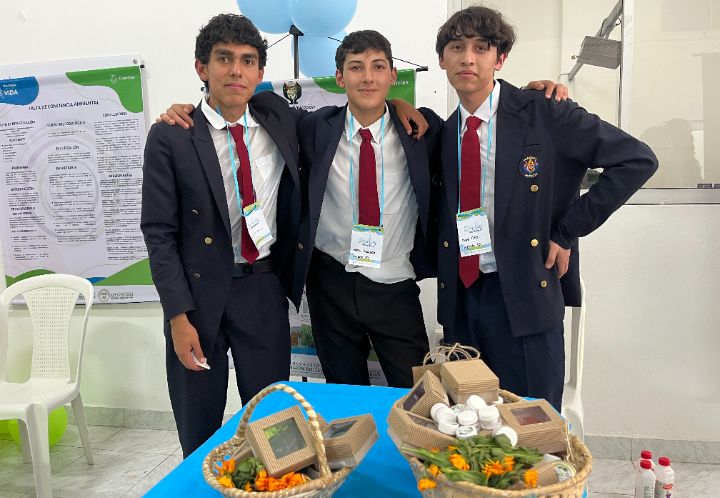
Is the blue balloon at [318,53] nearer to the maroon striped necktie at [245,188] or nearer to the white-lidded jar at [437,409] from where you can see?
the maroon striped necktie at [245,188]

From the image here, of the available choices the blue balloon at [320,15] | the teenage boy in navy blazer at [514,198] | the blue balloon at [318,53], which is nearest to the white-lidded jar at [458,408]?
the teenage boy in navy blazer at [514,198]

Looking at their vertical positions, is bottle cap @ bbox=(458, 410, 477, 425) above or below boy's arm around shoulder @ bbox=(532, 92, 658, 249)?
below

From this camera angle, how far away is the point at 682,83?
2631 mm

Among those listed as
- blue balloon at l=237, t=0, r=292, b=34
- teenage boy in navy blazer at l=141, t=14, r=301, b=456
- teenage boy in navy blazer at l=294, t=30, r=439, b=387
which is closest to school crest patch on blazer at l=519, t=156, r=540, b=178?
teenage boy in navy blazer at l=294, t=30, r=439, b=387

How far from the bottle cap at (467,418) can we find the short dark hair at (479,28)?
1.27 meters

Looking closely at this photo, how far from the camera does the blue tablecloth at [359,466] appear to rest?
0.96m

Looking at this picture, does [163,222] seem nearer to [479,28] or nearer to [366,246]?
[366,246]

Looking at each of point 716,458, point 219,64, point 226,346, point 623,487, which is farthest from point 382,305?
point 716,458

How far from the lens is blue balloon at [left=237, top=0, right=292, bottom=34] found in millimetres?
2322

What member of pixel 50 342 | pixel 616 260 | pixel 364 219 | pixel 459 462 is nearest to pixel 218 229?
pixel 364 219

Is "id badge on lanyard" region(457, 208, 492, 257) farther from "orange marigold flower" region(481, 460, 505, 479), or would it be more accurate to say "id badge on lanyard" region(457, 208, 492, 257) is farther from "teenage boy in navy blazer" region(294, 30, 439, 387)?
"orange marigold flower" region(481, 460, 505, 479)

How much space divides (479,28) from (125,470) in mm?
2645

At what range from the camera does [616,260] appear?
267 cm

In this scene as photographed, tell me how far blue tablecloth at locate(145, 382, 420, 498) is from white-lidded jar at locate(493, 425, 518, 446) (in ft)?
0.68
